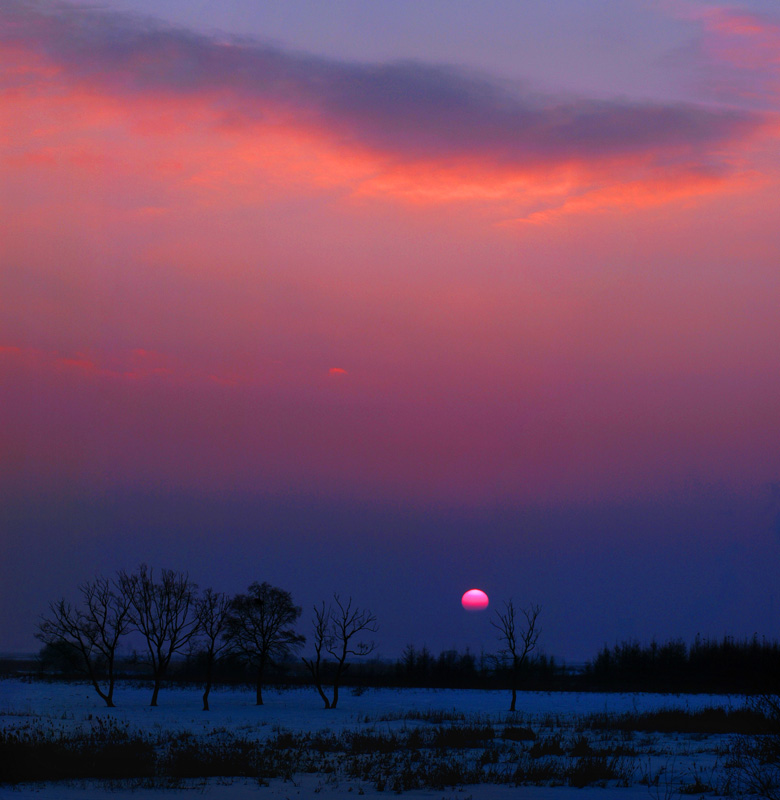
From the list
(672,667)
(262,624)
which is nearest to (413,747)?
(262,624)

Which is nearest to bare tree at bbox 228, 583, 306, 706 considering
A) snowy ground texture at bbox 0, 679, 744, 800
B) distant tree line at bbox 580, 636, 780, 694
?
snowy ground texture at bbox 0, 679, 744, 800

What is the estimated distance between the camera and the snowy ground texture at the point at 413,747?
61.3ft

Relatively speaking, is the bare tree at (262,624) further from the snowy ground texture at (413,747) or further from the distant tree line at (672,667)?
the distant tree line at (672,667)

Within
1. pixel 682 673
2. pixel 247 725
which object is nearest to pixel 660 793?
pixel 247 725

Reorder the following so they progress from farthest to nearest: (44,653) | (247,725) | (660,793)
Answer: (44,653) < (247,725) < (660,793)

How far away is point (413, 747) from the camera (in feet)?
87.8

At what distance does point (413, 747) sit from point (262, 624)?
118 ft

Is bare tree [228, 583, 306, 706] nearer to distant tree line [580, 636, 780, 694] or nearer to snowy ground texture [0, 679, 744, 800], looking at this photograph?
snowy ground texture [0, 679, 744, 800]

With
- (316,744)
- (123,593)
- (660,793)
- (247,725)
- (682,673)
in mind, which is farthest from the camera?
(682,673)

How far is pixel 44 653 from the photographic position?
403 ft

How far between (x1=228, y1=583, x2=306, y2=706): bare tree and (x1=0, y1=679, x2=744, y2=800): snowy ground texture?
670cm

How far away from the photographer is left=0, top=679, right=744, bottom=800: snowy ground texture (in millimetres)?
18688

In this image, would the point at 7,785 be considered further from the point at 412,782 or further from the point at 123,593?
the point at 123,593

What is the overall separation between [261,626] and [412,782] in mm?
42996
